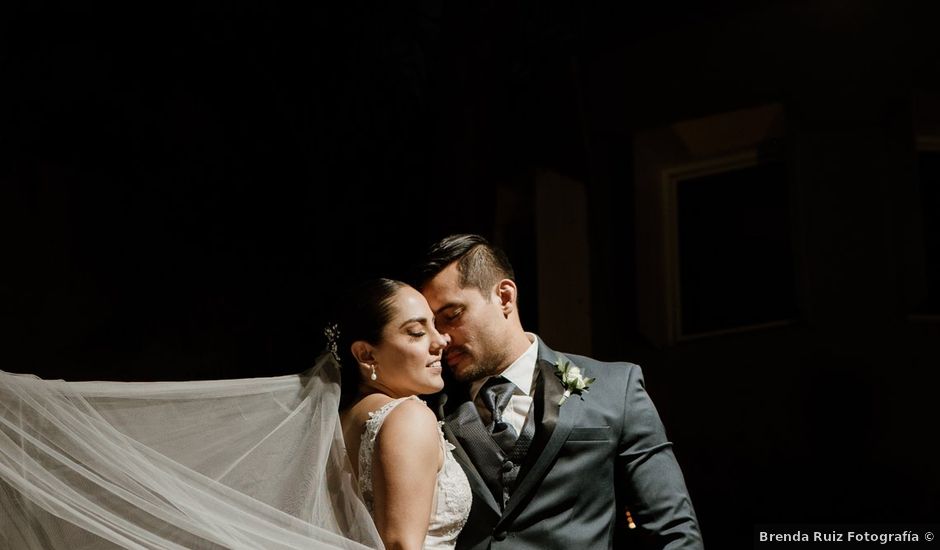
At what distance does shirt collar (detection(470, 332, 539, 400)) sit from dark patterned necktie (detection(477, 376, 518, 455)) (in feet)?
0.07

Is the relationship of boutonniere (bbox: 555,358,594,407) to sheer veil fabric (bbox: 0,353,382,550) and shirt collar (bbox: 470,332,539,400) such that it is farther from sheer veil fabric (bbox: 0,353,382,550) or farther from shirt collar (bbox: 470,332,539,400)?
sheer veil fabric (bbox: 0,353,382,550)

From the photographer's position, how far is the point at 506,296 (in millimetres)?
2420

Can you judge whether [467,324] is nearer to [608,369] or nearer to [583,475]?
[608,369]

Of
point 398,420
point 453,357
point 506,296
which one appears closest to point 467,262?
point 506,296

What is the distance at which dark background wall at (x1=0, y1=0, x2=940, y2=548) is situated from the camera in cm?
299

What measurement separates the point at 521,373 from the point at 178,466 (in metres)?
0.88

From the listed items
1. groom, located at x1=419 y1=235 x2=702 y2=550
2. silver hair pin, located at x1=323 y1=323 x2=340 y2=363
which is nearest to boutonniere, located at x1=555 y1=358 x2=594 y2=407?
groom, located at x1=419 y1=235 x2=702 y2=550

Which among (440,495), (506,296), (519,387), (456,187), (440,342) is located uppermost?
(456,187)

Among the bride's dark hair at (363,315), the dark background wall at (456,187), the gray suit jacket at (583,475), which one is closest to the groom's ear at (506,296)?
the gray suit jacket at (583,475)

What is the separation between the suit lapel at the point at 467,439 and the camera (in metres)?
2.04

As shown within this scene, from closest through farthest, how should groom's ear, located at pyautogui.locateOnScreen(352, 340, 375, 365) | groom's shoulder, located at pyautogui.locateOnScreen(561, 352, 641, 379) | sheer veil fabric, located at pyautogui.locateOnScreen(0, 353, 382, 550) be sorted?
sheer veil fabric, located at pyautogui.locateOnScreen(0, 353, 382, 550) → groom's ear, located at pyautogui.locateOnScreen(352, 340, 375, 365) → groom's shoulder, located at pyautogui.locateOnScreen(561, 352, 641, 379)

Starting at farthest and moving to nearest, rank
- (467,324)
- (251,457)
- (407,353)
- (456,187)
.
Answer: (456,187), (467,324), (407,353), (251,457)

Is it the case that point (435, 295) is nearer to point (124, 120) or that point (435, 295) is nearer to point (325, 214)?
point (325, 214)

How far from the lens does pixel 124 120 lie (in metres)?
3.12
